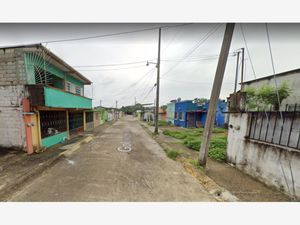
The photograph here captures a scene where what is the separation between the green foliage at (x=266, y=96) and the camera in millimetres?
5082

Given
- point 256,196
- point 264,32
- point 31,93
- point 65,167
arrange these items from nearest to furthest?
point 256,196, point 264,32, point 65,167, point 31,93

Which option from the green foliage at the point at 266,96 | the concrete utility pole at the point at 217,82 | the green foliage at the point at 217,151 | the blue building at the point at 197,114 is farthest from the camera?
the blue building at the point at 197,114

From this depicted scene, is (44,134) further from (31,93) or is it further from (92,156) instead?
(92,156)

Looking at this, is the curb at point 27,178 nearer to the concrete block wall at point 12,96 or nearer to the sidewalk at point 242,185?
the concrete block wall at point 12,96

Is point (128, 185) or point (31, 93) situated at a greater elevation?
point (31, 93)

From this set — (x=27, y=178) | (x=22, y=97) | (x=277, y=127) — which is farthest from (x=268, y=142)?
(x=22, y=97)

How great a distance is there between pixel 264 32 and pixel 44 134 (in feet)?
31.9

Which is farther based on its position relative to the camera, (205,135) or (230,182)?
(205,135)

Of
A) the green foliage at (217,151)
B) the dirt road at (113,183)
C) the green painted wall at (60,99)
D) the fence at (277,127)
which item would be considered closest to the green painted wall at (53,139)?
the green painted wall at (60,99)

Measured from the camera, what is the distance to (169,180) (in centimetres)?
367

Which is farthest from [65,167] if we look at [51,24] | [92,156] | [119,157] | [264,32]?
[264,32]

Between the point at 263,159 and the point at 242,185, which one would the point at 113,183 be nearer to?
the point at 242,185

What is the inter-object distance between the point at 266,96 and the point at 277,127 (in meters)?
2.08

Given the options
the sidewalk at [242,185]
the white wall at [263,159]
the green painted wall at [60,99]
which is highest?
the green painted wall at [60,99]
